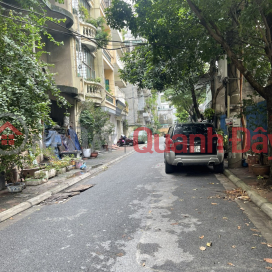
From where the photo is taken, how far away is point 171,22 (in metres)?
8.57

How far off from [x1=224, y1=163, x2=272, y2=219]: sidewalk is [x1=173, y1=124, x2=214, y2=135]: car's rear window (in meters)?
1.71

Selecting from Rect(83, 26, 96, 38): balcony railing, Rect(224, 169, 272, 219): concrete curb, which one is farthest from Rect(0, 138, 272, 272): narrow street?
Rect(83, 26, 96, 38): balcony railing

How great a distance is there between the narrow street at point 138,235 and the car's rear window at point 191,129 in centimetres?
271

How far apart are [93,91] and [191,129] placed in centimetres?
960

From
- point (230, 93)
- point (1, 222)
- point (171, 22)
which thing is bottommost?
point (1, 222)

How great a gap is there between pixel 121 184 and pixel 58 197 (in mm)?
1979

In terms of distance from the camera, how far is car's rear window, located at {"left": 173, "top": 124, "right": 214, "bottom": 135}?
8.77 m

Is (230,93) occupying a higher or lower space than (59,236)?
higher

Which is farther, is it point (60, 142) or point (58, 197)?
point (60, 142)

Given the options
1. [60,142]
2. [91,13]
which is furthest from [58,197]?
[91,13]

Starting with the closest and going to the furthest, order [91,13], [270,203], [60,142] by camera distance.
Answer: [270,203] → [60,142] → [91,13]

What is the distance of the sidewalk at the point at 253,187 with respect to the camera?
503 cm

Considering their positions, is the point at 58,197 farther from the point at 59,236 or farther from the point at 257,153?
the point at 257,153

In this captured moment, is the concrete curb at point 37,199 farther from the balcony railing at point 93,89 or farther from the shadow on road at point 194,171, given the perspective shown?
the balcony railing at point 93,89
